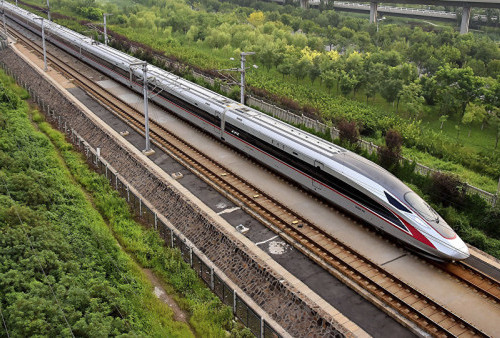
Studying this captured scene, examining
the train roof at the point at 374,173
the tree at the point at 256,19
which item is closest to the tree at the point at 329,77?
the train roof at the point at 374,173

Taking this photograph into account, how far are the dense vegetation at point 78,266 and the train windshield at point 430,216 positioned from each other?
9.70 meters

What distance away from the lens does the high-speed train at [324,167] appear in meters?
21.2

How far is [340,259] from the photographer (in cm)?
2123

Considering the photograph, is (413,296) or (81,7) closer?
(413,296)

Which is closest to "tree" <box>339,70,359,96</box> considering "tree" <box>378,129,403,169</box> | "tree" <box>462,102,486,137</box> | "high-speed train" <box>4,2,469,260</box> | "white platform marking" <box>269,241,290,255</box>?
"tree" <box>462,102,486,137</box>

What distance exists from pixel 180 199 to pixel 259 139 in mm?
7369

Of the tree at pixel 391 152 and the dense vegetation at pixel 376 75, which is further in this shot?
the dense vegetation at pixel 376 75

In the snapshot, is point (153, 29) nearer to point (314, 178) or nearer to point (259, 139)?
point (259, 139)

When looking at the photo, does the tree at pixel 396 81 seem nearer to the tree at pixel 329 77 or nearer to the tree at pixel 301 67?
the tree at pixel 329 77

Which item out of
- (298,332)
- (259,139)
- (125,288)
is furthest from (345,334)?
(259,139)

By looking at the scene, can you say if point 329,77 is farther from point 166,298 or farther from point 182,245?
point 166,298

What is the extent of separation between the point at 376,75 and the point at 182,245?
107ft

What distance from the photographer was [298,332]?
17.0 metres

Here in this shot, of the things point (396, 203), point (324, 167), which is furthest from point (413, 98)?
point (396, 203)
